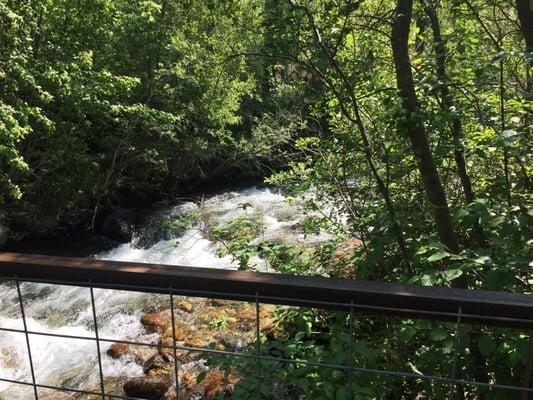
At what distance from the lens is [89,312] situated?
272 inches

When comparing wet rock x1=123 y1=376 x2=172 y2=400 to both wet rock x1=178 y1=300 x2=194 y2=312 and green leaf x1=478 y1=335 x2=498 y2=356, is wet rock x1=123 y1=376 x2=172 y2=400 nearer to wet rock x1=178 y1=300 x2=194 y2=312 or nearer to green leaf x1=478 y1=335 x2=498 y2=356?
wet rock x1=178 y1=300 x2=194 y2=312

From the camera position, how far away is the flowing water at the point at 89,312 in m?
5.36

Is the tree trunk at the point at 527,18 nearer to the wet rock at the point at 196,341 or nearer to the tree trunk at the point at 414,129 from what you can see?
the tree trunk at the point at 414,129

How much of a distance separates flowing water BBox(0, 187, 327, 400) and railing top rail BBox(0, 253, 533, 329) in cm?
220

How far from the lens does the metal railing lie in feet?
3.52

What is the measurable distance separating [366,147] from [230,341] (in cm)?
310

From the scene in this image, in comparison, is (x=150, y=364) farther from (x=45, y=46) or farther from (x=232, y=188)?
(x=232, y=188)

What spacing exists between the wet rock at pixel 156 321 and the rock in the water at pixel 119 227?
3.88 meters

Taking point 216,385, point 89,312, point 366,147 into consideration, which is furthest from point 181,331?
point 366,147

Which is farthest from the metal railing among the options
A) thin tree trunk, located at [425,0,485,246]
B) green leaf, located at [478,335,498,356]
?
thin tree trunk, located at [425,0,485,246]

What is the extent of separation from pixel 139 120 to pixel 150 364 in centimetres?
629

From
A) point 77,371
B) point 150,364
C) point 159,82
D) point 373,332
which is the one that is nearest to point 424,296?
point 373,332

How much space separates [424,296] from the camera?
1.09 m

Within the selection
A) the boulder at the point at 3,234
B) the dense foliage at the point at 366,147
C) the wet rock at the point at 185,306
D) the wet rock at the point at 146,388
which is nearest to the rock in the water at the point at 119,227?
the dense foliage at the point at 366,147
